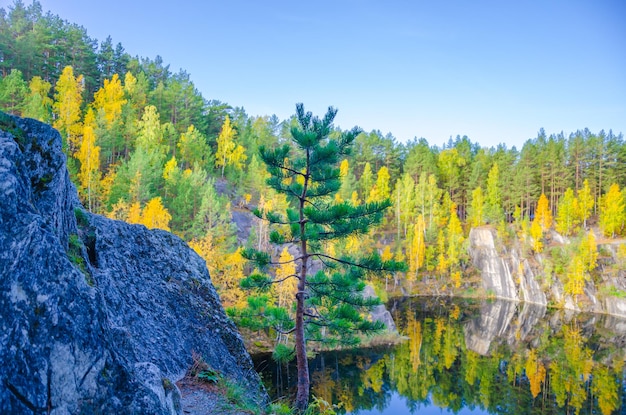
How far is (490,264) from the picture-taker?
1999 inches

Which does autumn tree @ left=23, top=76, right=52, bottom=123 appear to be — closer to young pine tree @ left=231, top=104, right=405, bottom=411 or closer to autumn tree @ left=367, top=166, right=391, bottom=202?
young pine tree @ left=231, top=104, right=405, bottom=411

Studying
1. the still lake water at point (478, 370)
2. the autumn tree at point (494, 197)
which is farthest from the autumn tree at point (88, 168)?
the autumn tree at point (494, 197)

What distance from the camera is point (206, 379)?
6.33 m

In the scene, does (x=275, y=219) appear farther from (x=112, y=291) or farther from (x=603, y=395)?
(x=603, y=395)

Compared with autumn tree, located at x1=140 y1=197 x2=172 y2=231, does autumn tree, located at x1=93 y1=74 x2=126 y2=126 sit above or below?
above

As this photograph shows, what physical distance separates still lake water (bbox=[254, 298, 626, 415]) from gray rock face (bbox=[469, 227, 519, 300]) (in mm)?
11628

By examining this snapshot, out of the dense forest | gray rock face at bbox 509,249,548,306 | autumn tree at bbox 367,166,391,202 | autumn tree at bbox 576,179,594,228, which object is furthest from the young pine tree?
autumn tree at bbox 576,179,594,228

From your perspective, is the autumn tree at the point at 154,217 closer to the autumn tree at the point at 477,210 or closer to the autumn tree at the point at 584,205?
the autumn tree at the point at 477,210

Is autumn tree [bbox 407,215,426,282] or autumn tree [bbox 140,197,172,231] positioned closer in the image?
autumn tree [bbox 140,197,172,231]

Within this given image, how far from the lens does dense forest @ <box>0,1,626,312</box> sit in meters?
28.1

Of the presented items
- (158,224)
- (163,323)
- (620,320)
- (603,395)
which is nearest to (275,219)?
(163,323)

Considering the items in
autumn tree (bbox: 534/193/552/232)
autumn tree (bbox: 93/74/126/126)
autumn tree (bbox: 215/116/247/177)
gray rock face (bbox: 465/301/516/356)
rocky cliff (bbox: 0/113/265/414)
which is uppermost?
autumn tree (bbox: 93/74/126/126)

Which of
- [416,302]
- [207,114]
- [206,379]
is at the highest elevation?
[207,114]

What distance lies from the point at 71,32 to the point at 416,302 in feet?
155
